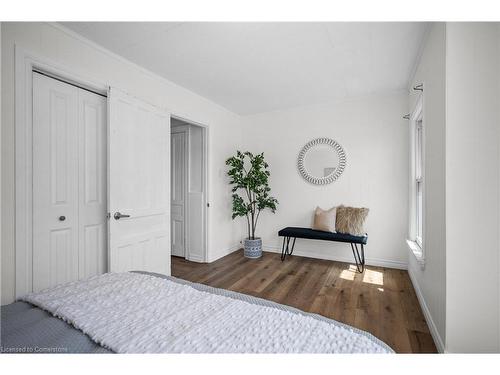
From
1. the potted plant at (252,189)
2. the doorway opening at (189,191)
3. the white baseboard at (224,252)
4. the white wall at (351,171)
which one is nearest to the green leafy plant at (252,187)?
the potted plant at (252,189)

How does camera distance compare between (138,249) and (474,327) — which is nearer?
(474,327)

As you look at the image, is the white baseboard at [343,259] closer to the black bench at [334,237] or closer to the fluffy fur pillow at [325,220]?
the black bench at [334,237]

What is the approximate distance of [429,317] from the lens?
1.96 metres

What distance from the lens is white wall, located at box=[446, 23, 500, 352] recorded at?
1.45m

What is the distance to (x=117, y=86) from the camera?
2.38 meters

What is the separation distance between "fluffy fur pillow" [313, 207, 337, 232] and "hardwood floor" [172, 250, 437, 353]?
546mm

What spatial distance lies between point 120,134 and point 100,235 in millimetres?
995

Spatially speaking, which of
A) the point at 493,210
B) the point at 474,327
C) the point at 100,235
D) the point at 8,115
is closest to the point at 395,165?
the point at 493,210

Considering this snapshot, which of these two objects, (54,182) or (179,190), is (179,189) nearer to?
(179,190)

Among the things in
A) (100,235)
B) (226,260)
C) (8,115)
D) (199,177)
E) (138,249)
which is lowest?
(226,260)

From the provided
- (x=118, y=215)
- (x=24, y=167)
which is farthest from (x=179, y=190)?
(x=24, y=167)

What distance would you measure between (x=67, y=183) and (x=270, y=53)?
219 centimetres
